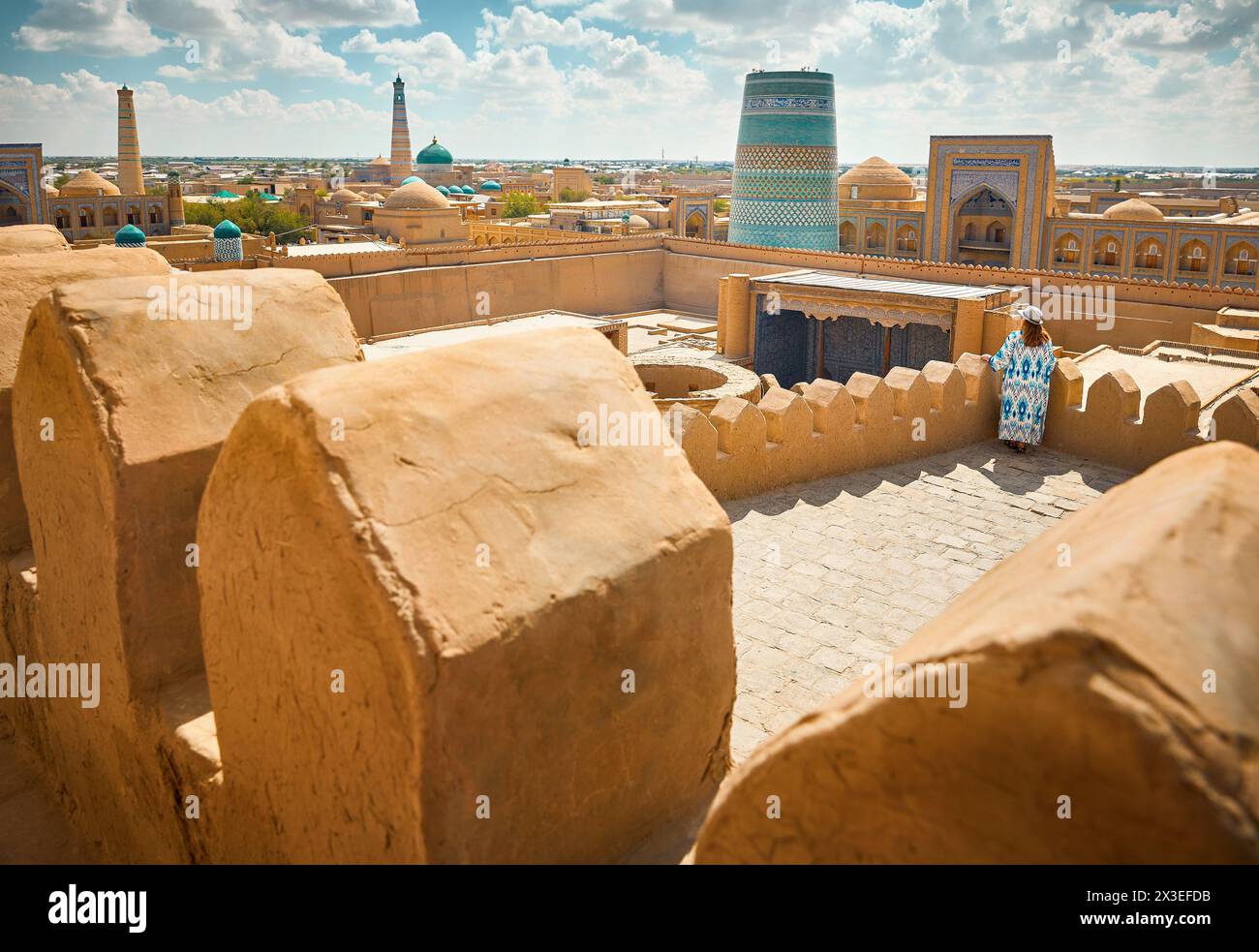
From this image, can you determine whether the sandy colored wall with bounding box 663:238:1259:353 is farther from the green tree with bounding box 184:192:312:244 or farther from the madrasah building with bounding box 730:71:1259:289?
the green tree with bounding box 184:192:312:244

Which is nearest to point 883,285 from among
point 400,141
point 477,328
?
point 477,328

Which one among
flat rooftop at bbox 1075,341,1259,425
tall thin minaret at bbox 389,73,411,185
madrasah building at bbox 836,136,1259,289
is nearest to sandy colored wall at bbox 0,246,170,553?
flat rooftop at bbox 1075,341,1259,425

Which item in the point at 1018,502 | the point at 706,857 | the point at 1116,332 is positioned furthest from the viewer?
the point at 1116,332

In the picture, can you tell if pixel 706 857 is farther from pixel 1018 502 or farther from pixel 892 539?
pixel 1018 502

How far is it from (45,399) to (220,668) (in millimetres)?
1555

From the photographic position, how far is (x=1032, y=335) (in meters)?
7.58

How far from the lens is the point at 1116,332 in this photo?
16875 millimetres

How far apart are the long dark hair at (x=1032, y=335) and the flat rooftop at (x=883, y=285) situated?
29.5 feet

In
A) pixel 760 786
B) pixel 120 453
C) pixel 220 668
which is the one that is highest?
pixel 120 453

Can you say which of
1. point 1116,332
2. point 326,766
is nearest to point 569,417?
point 326,766

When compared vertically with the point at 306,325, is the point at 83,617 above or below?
below

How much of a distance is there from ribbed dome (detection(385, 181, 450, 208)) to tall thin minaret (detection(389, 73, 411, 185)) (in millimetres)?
29519

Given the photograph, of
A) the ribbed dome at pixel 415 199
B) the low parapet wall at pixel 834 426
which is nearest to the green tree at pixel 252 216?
the ribbed dome at pixel 415 199

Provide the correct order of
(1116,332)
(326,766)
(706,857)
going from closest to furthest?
(706,857) < (326,766) < (1116,332)
